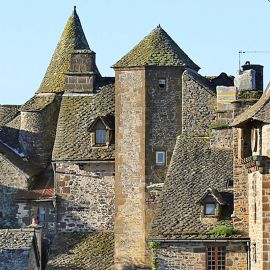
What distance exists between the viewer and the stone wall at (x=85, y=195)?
8944 cm

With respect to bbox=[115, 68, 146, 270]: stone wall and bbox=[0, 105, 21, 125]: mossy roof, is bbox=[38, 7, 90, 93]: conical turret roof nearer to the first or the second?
bbox=[0, 105, 21, 125]: mossy roof

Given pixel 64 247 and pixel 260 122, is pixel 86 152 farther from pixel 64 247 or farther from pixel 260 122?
pixel 260 122

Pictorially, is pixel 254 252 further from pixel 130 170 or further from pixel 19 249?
pixel 19 249

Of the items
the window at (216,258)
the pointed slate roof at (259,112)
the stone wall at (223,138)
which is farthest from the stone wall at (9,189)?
the pointed slate roof at (259,112)

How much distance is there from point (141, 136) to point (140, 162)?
3.84 feet

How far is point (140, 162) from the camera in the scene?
8525 cm

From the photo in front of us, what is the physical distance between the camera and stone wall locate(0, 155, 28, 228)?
93250 millimetres

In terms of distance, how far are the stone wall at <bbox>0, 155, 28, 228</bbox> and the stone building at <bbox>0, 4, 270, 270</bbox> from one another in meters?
0.05

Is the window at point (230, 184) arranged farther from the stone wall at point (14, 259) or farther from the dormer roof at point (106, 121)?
the dormer roof at point (106, 121)

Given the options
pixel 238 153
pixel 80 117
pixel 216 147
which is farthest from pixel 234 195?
pixel 80 117

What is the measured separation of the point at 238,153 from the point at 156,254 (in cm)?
511

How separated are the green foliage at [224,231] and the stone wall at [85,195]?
1663cm

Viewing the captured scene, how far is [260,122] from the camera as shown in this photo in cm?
6894

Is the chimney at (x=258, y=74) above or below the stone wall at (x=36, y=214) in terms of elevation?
above
